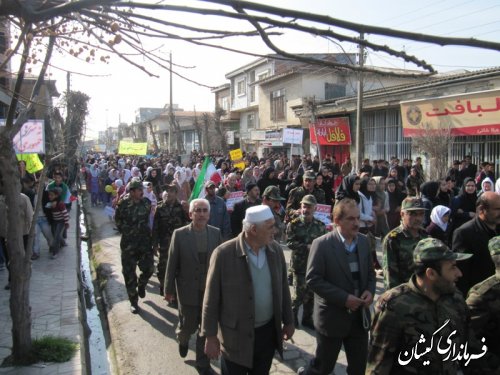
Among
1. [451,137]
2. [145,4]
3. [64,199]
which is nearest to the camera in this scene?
[145,4]

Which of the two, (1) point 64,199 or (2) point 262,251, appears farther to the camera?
(1) point 64,199

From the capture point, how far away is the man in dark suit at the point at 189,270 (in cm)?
491

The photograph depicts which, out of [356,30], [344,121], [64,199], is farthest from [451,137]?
[356,30]

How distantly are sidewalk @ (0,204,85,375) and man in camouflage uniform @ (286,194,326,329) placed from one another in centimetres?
259

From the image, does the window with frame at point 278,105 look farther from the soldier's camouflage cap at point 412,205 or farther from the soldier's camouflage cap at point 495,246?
the soldier's camouflage cap at point 495,246

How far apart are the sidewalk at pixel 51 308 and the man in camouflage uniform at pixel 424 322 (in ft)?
11.1

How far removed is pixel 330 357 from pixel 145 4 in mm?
3045

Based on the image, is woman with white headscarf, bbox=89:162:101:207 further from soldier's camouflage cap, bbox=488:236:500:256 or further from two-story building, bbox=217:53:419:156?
soldier's camouflage cap, bbox=488:236:500:256

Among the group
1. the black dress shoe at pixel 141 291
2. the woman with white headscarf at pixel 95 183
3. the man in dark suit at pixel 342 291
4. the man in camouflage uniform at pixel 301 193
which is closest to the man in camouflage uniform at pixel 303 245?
the man in camouflage uniform at pixel 301 193

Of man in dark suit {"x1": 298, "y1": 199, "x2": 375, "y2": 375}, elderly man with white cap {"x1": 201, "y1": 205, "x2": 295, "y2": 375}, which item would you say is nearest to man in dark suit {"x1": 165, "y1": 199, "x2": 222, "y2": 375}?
elderly man with white cap {"x1": 201, "y1": 205, "x2": 295, "y2": 375}

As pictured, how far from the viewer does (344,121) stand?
2283cm

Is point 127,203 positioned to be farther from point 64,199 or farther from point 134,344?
point 64,199

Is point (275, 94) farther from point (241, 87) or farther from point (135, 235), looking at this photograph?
point (135, 235)

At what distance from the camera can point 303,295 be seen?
221 inches
